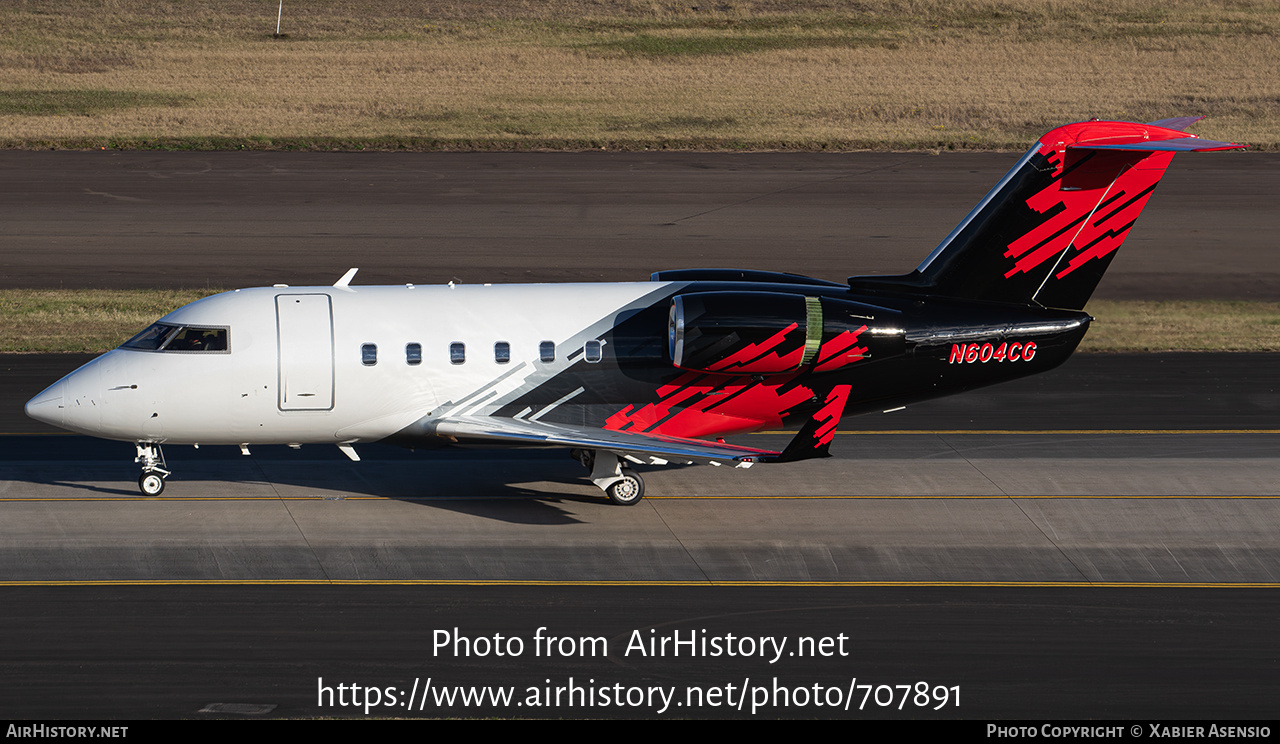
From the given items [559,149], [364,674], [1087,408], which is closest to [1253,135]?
[559,149]

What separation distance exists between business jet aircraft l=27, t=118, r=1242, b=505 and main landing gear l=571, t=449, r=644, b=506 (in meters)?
0.04

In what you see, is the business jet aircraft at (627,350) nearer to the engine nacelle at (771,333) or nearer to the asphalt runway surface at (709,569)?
the engine nacelle at (771,333)

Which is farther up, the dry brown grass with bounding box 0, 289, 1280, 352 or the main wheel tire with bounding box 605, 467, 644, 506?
the dry brown grass with bounding box 0, 289, 1280, 352

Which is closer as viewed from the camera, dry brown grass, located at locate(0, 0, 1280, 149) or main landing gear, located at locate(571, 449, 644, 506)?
main landing gear, located at locate(571, 449, 644, 506)

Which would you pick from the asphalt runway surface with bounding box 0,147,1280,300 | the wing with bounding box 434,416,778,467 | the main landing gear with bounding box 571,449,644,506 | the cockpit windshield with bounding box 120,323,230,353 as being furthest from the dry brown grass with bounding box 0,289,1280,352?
the main landing gear with bounding box 571,449,644,506

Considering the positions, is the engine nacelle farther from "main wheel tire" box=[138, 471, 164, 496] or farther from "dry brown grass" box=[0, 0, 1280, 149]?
"dry brown grass" box=[0, 0, 1280, 149]

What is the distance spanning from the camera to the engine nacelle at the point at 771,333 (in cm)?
2148

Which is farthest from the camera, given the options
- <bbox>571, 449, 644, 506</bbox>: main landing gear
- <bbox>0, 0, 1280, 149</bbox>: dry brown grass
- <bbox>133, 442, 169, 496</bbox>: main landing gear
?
<bbox>0, 0, 1280, 149</bbox>: dry brown grass

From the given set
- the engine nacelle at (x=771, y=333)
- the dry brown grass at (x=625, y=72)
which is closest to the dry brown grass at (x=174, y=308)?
the engine nacelle at (x=771, y=333)

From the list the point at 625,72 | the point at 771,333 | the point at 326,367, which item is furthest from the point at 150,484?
the point at 625,72

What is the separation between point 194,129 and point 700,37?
34141 millimetres

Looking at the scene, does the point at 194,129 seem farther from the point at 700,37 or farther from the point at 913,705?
the point at 913,705

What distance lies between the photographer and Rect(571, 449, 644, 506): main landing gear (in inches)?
893

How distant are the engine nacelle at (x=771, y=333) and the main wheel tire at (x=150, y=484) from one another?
31.1ft
